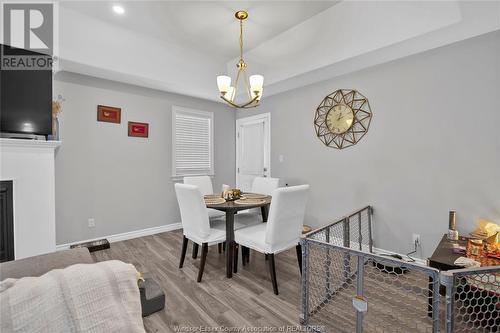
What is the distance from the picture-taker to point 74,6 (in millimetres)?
2660

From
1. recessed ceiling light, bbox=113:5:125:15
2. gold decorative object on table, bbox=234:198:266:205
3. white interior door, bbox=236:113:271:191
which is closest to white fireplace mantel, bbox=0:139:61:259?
recessed ceiling light, bbox=113:5:125:15

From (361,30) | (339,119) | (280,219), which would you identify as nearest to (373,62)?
(361,30)

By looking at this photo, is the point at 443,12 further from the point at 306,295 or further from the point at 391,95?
the point at 306,295

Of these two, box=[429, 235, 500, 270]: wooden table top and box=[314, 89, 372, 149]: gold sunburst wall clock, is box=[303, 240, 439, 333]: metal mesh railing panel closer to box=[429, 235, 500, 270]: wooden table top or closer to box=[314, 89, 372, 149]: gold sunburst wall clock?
box=[429, 235, 500, 270]: wooden table top

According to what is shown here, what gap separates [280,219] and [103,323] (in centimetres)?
163

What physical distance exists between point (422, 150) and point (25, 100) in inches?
171

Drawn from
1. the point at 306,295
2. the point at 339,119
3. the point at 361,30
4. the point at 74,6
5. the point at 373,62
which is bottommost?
the point at 306,295

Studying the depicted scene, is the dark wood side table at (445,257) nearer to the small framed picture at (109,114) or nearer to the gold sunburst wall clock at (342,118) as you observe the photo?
the gold sunburst wall clock at (342,118)

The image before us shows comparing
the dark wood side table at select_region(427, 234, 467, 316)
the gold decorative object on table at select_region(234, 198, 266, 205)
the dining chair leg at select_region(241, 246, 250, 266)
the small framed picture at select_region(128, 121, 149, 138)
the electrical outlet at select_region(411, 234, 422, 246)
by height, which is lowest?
the dining chair leg at select_region(241, 246, 250, 266)

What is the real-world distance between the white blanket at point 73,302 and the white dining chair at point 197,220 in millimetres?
1475

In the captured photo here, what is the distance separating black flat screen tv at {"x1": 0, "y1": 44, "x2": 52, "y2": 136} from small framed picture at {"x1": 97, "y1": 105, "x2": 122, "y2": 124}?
650mm

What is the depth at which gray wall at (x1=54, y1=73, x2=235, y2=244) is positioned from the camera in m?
3.07

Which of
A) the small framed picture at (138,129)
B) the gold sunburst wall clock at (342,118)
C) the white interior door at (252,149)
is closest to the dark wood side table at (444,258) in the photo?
the gold sunburst wall clock at (342,118)

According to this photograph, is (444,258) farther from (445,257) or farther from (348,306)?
(348,306)
